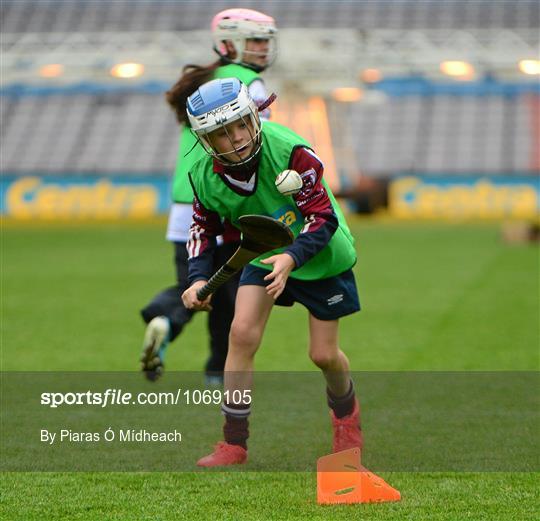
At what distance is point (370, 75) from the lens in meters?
28.5

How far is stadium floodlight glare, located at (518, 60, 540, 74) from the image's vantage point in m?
26.8

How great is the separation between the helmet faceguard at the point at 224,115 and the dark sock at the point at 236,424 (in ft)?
3.51

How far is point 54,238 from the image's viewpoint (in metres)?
21.5

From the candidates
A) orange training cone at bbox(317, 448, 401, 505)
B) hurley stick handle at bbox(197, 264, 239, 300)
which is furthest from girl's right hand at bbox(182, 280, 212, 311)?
orange training cone at bbox(317, 448, 401, 505)

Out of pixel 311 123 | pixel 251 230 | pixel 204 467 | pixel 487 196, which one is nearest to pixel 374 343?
pixel 204 467

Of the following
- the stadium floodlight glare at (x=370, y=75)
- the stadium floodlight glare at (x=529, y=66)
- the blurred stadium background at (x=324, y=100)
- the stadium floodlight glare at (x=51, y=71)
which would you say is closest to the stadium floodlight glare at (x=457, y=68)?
Answer: the blurred stadium background at (x=324, y=100)

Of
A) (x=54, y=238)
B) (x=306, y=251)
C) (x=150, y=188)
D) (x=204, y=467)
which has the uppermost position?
(x=306, y=251)

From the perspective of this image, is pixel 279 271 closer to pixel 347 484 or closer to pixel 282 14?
pixel 347 484

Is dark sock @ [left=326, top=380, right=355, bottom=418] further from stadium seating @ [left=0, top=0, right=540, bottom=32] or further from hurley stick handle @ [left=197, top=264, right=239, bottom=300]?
stadium seating @ [left=0, top=0, right=540, bottom=32]

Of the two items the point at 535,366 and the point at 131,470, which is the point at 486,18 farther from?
the point at 131,470

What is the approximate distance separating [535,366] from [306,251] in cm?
333

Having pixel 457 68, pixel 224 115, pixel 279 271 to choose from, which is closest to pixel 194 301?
pixel 279 271

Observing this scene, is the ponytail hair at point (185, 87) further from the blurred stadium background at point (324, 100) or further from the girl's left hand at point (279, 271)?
the blurred stadium background at point (324, 100)

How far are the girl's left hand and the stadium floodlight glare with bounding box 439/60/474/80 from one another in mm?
23220
